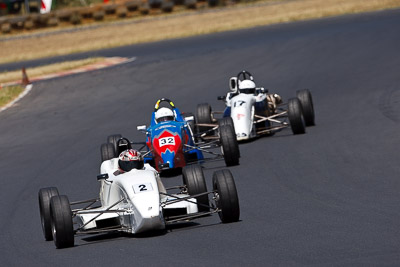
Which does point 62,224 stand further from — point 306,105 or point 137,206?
point 306,105

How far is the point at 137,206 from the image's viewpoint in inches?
415

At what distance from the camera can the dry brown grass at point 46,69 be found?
33.6m

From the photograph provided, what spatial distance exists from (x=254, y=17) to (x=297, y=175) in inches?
1184

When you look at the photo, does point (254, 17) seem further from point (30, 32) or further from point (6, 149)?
point (6, 149)

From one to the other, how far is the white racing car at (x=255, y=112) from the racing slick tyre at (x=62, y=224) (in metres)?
6.54

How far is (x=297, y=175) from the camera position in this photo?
13938mm

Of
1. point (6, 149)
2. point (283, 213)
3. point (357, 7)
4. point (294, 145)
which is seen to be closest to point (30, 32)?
point (357, 7)

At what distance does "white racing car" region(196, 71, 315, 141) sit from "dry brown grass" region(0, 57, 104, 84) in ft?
51.1

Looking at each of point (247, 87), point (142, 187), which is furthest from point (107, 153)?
point (142, 187)

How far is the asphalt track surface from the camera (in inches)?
385

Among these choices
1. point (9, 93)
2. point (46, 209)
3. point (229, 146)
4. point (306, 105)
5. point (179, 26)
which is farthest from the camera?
point (179, 26)

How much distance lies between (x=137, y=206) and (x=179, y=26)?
33662mm

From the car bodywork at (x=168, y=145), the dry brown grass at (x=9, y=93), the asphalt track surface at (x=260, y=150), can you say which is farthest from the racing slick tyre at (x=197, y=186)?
the dry brown grass at (x=9, y=93)

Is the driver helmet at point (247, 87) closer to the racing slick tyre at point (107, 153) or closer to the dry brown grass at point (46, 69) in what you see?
the racing slick tyre at point (107, 153)
